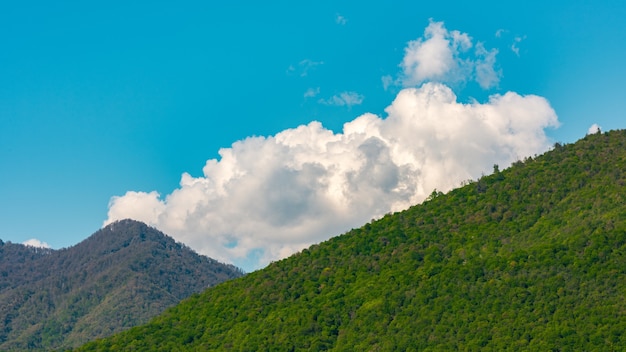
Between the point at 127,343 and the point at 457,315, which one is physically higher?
the point at 127,343

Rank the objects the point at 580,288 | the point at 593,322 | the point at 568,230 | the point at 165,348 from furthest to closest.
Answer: the point at 165,348 → the point at 568,230 → the point at 580,288 → the point at 593,322

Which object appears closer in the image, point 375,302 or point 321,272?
point 375,302

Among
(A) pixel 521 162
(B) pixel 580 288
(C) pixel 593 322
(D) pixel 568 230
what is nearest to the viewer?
(C) pixel 593 322

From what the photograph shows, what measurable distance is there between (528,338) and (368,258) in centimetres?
5426

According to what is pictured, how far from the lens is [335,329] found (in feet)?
518

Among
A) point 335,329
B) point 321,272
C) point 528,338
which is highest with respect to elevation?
point 321,272

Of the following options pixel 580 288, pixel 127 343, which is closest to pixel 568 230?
pixel 580 288

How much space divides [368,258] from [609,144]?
2143 inches

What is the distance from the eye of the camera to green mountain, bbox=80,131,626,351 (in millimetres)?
132000

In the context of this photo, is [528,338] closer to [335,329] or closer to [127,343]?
[335,329]

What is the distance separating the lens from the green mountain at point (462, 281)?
132 m

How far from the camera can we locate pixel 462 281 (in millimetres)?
148500

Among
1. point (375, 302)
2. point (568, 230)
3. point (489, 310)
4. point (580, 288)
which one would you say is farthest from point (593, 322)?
point (375, 302)

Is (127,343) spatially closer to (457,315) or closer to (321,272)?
(321,272)
